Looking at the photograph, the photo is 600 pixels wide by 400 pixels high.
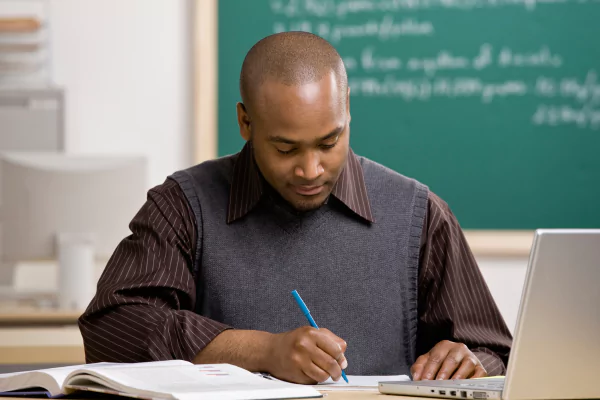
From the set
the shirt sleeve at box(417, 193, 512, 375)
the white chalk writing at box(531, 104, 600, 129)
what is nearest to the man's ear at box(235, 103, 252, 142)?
the shirt sleeve at box(417, 193, 512, 375)

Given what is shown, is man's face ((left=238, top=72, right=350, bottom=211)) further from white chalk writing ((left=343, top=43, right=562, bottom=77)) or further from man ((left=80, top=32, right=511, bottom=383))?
white chalk writing ((left=343, top=43, right=562, bottom=77))

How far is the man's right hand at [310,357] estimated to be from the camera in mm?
1174

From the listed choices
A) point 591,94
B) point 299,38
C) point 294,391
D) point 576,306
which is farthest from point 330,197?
point 591,94

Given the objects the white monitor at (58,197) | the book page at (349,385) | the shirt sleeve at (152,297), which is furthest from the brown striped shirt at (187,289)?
the white monitor at (58,197)

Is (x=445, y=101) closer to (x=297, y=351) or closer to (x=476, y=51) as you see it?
(x=476, y=51)

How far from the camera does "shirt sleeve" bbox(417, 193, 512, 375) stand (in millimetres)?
1520

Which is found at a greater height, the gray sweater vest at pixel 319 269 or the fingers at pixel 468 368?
the gray sweater vest at pixel 319 269

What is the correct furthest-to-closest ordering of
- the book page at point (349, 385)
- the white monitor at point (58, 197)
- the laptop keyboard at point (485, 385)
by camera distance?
1. the white monitor at point (58, 197)
2. the book page at point (349, 385)
3. the laptop keyboard at point (485, 385)

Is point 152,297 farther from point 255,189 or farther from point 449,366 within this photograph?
point 449,366

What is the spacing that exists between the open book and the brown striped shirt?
239 mm

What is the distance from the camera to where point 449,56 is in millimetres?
3148

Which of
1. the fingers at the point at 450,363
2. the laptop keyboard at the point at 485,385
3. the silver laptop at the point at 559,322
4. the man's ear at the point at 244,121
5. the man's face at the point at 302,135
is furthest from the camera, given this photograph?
the man's ear at the point at 244,121

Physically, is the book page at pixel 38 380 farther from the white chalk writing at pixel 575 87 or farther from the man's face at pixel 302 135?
the white chalk writing at pixel 575 87

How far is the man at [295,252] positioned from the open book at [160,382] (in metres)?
0.26
